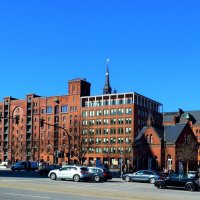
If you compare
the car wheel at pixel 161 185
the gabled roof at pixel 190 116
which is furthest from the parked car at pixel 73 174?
the gabled roof at pixel 190 116

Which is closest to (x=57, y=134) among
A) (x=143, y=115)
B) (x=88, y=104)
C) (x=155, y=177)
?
(x=88, y=104)

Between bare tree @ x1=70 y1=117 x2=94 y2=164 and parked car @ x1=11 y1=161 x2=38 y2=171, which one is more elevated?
bare tree @ x1=70 y1=117 x2=94 y2=164

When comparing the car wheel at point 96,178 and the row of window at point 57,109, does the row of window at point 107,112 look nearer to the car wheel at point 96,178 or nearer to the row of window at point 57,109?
the row of window at point 57,109

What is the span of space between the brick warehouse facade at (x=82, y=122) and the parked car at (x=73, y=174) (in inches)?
3110

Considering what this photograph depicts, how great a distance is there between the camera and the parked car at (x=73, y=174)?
42.8 metres

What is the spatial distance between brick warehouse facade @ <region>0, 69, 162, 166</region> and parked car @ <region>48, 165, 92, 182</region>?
259 ft

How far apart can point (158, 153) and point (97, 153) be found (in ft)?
185

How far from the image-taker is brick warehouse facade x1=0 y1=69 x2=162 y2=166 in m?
140

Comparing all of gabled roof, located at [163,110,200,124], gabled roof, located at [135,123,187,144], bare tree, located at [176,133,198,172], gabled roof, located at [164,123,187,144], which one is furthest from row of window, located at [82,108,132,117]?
gabled roof, located at [164,123,187,144]

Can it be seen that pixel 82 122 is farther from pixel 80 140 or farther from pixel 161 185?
pixel 161 185

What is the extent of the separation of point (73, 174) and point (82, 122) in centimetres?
10246

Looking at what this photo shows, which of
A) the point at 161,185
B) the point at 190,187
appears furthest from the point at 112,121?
the point at 190,187

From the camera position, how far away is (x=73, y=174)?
142 ft

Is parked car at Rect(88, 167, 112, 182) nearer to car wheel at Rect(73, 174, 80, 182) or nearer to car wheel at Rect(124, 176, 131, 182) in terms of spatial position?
car wheel at Rect(73, 174, 80, 182)
